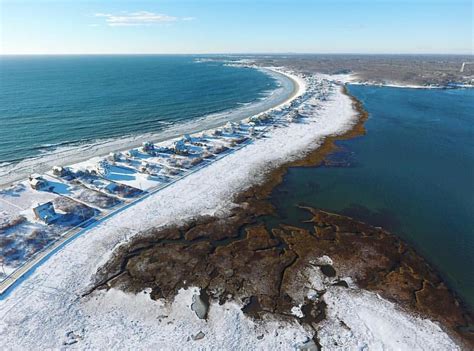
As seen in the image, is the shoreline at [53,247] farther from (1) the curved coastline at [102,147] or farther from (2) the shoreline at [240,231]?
(1) the curved coastline at [102,147]

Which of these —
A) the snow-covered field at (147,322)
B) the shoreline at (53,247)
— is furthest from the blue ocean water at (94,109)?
the snow-covered field at (147,322)

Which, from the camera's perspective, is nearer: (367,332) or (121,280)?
(367,332)

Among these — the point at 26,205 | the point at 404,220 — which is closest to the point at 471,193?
the point at 404,220

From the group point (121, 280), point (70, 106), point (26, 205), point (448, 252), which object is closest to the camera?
point (121, 280)

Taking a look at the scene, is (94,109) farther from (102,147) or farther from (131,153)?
(131,153)

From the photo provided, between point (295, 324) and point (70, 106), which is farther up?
point (70, 106)

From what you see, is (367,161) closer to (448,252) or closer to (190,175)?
(448,252)
